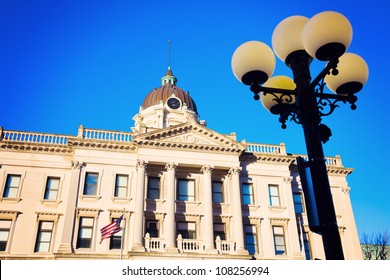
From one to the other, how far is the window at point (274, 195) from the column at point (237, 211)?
333cm

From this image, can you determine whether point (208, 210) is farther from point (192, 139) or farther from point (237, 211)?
point (192, 139)

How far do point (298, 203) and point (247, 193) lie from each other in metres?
5.01

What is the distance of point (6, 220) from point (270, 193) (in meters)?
21.0

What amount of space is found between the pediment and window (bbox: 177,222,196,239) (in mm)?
6264

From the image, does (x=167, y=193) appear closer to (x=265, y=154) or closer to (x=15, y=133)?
(x=265, y=154)

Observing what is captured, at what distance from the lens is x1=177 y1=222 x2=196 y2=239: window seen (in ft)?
89.6

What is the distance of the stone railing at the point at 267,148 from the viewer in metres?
32.1

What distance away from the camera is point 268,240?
28.3 meters

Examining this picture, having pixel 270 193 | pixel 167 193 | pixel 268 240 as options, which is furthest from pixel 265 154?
pixel 167 193

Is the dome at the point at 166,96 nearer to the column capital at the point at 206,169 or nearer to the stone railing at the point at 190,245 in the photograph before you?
the column capital at the point at 206,169

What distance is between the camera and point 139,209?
26.2 meters

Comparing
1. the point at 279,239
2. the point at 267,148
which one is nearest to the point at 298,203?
the point at 279,239

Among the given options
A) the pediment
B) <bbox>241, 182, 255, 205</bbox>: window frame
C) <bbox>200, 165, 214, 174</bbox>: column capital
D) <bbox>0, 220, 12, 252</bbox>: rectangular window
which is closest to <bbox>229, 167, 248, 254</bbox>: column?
<bbox>241, 182, 255, 205</bbox>: window frame

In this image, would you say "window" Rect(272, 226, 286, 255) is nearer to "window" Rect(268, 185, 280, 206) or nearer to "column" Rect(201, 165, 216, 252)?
"window" Rect(268, 185, 280, 206)
